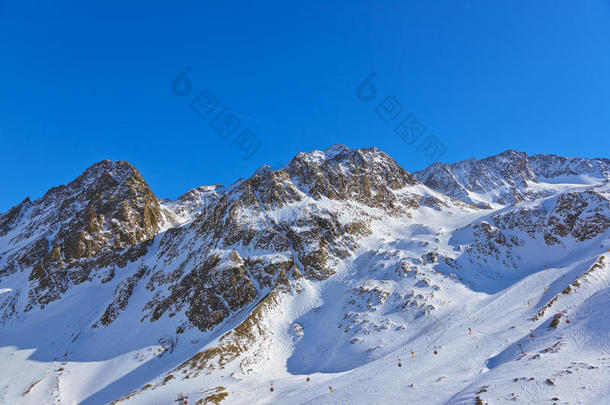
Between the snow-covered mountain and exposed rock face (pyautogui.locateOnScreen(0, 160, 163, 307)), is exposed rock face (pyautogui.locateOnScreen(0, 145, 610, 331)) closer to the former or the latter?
exposed rock face (pyautogui.locateOnScreen(0, 160, 163, 307))

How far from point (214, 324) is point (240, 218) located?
31.9 metres

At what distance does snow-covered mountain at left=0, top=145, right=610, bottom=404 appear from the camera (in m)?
34.0

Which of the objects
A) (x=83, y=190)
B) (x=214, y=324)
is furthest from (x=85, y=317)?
(x=83, y=190)

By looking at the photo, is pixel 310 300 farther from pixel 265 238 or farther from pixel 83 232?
pixel 83 232

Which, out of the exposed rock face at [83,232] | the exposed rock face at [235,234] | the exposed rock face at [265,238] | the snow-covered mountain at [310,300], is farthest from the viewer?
the exposed rock face at [83,232]

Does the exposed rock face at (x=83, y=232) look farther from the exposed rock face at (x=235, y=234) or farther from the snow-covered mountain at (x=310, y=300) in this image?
the snow-covered mountain at (x=310, y=300)

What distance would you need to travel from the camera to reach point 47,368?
195ft

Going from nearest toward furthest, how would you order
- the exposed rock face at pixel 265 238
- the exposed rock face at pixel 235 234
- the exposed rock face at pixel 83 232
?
the exposed rock face at pixel 265 238 < the exposed rock face at pixel 235 234 < the exposed rock face at pixel 83 232

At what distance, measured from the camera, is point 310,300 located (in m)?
68.7

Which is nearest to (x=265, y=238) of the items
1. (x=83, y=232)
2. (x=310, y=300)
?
(x=310, y=300)

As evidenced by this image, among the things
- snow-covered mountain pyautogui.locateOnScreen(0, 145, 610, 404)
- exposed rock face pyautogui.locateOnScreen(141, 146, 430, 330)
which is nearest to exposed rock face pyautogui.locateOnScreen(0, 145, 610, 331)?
exposed rock face pyautogui.locateOnScreen(141, 146, 430, 330)

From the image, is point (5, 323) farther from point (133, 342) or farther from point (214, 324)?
point (214, 324)

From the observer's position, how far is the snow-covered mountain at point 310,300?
34.0 metres

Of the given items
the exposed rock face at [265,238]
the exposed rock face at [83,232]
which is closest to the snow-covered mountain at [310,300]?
the exposed rock face at [265,238]
